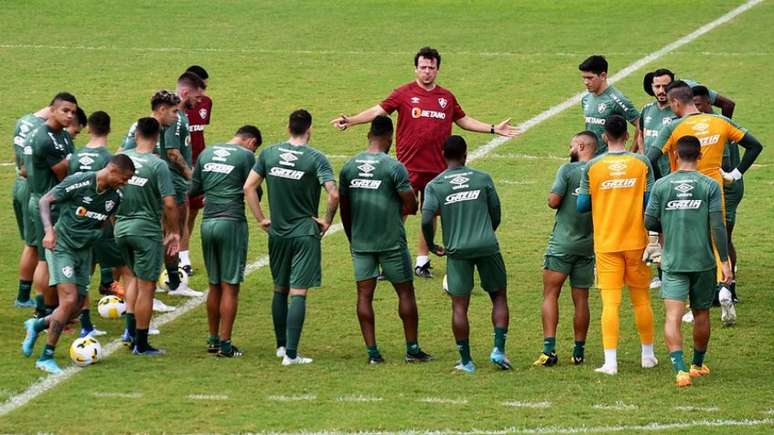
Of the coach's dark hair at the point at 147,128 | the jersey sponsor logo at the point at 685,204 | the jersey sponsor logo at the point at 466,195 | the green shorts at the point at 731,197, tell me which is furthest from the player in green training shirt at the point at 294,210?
the green shorts at the point at 731,197

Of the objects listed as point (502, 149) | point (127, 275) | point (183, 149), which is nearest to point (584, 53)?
point (502, 149)

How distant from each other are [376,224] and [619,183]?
2.20 m

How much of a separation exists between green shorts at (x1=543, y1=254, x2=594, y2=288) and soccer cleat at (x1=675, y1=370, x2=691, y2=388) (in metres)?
1.32

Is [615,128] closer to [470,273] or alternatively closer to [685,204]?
[685,204]

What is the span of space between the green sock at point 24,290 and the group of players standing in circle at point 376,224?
1.09 m

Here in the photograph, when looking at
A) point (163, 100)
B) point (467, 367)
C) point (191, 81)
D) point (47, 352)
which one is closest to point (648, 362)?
point (467, 367)

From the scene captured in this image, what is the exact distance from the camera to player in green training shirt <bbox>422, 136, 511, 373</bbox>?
555 inches

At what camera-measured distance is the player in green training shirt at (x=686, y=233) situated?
1353 cm

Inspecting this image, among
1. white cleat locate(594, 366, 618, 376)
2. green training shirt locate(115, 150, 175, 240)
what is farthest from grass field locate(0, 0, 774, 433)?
green training shirt locate(115, 150, 175, 240)

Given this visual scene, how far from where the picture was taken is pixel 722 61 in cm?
3256

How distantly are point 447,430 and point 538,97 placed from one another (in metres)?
18.0

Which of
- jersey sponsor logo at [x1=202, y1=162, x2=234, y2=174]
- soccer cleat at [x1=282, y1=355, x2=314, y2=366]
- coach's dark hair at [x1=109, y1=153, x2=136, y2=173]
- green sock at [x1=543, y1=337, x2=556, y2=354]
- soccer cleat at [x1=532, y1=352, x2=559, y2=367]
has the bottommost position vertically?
soccer cleat at [x1=282, y1=355, x2=314, y2=366]

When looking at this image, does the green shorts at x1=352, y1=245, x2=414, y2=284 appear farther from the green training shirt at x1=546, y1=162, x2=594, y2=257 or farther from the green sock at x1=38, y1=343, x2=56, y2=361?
Answer: the green sock at x1=38, y1=343, x2=56, y2=361

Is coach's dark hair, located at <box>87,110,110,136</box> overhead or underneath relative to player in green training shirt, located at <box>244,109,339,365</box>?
overhead
